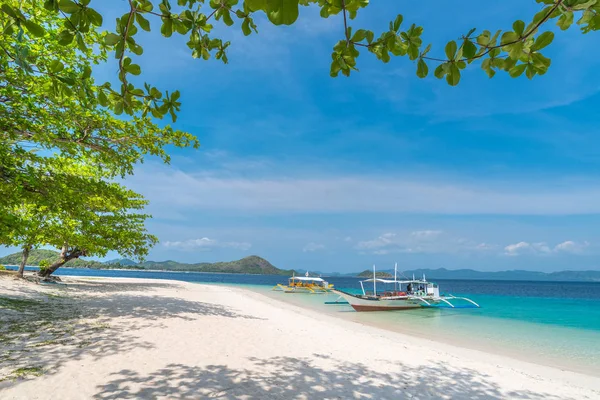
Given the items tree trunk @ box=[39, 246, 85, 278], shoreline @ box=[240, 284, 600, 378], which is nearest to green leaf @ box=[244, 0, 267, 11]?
shoreline @ box=[240, 284, 600, 378]

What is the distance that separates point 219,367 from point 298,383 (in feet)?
5.22

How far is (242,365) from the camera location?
6.30 metres

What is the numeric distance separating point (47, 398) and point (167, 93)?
465 cm

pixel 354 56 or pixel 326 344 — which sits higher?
pixel 354 56

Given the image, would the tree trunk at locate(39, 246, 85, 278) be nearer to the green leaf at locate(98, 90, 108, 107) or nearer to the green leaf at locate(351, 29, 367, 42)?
the green leaf at locate(98, 90, 108, 107)

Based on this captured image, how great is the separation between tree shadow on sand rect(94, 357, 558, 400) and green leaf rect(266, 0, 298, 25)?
520 cm

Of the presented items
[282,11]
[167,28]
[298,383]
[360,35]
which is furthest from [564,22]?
[298,383]

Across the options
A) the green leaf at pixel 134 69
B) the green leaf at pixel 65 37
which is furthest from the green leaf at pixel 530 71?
the green leaf at pixel 65 37

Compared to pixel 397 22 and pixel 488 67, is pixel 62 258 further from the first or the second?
→ pixel 488 67

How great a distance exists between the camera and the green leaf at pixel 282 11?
104 cm

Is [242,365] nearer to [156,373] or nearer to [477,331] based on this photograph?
[156,373]

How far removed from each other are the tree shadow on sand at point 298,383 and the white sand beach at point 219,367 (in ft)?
0.06

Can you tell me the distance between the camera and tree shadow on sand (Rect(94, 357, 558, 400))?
192 inches

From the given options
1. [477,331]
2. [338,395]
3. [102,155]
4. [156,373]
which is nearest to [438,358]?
[338,395]
